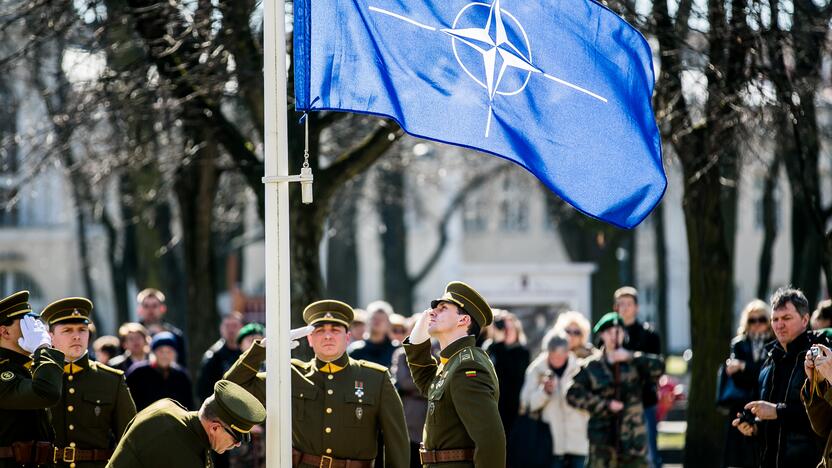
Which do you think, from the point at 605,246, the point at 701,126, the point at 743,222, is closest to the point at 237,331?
the point at 701,126

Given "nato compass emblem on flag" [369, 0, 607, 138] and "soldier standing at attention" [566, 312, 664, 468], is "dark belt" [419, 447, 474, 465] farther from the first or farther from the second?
"soldier standing at attention" [566, 312, 664, 468]

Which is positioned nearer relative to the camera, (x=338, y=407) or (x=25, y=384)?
(x=25, y=384)

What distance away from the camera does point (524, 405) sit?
13.0 meters

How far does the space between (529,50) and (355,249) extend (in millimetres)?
27224

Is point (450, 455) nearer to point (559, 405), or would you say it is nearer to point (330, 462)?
point (330, 462)

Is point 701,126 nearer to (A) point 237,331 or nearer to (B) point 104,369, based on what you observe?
(A) point 237,331

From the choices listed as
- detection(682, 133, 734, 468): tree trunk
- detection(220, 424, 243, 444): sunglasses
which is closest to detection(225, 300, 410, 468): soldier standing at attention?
detection(220, 424, 243, 444): sunglasses

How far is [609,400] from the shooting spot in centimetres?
1124

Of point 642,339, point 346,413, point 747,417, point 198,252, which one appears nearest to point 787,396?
point 747,417

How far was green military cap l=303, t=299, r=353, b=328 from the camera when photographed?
29.7 feet

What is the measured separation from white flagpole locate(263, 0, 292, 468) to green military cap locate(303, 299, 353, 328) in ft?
7.16

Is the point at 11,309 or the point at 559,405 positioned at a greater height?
the point at 11,309

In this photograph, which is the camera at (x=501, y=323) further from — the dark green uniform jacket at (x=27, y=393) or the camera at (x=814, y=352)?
the dark green uniform jacket at (x=27, y=393)

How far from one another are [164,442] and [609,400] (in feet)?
18.4
